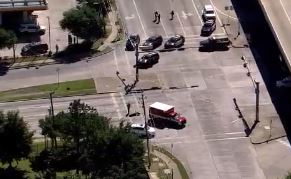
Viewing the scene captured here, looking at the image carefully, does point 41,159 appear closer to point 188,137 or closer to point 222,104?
point 188,137

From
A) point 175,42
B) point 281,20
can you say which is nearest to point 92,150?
point 175,42

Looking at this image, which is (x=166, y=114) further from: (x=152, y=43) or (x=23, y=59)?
(x=23, y=59)

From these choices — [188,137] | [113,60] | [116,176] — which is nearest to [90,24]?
[113,60]

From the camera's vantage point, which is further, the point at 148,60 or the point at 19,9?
the point at 19,9

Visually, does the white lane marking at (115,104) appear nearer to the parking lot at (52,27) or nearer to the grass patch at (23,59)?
the grass patch at (23,59)

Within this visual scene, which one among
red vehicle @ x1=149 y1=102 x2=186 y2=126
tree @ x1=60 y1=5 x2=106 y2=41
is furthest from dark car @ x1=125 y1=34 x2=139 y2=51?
red vehicle @ x1=149 y1=102 x2=186 y2=126

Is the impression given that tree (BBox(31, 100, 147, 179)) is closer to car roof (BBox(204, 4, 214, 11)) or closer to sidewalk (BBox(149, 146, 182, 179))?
sidewalk (BBox(149, 146, 182, 179))

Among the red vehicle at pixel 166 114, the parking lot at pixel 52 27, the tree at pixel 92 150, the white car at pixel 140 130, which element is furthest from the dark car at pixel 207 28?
the tree at pixel 92 150
